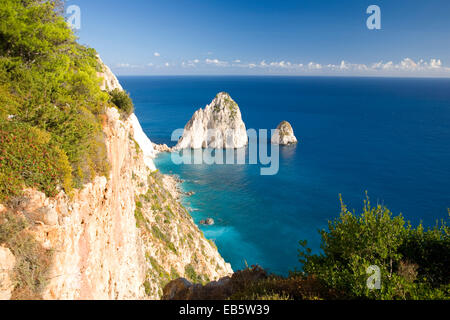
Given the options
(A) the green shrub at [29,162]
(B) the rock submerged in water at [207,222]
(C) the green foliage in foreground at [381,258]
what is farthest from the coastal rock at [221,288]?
(B) the rock submerged in water at [207,222]

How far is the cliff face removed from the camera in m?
7.80

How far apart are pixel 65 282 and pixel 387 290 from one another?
33.3ft

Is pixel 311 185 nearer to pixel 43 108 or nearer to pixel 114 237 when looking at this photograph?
pixel 114 237

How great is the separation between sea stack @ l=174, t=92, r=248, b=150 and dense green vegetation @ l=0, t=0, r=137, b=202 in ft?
209

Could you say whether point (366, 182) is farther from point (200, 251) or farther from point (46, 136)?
point (46, 136)

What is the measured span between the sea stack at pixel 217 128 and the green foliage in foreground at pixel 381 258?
6978 centimetres

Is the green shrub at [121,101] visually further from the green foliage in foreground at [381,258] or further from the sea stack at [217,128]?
the sea stack at [217,128]

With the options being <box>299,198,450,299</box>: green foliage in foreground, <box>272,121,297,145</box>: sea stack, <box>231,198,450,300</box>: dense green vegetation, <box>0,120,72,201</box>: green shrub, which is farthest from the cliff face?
<box>272,121,297,145</box>: sea stack

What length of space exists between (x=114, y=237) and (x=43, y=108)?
7264 millimetres

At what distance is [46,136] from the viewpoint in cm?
904

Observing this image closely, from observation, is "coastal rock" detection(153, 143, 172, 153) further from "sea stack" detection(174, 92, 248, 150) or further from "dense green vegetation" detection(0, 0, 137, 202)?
"dense green vegetation" detection(0, 0, 137, 202)

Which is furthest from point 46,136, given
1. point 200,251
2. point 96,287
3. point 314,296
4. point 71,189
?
point 200,251

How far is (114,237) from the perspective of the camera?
1320cm

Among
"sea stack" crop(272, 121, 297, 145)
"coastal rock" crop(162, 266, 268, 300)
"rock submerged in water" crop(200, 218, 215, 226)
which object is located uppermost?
"sea stack" crop(272, 121, 297, 145)
